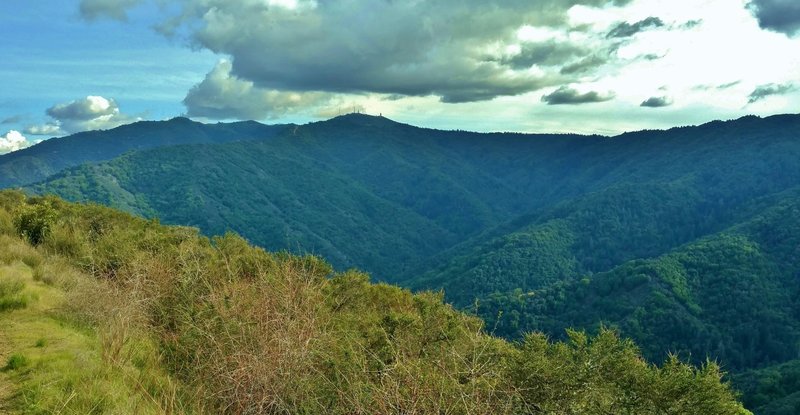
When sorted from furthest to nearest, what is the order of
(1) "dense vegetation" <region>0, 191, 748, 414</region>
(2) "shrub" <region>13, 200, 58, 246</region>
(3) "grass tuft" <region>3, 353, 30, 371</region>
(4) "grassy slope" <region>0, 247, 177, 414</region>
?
(2) "shrub" <region>13, 200, 58, 246</region> < (3) "grass tuft" <region>3, 353, 30, 371</region> < (1) "dense vegetation" <region>0, 191, 748, 414</region> < (4) "grassy slope" <region>0, 247, 177, 414</region>

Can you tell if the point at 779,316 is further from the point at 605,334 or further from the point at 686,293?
the point at 605,334

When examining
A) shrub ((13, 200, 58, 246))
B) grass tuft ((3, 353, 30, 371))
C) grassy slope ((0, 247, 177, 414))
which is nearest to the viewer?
grassy slope ((0, 247, 177, 414))

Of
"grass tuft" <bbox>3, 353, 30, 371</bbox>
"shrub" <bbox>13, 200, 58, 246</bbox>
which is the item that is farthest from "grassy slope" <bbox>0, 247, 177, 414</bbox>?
"shrub" <bbox>13, 200, 58, 246</bbox>

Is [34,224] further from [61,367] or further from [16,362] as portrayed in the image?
[61,367]

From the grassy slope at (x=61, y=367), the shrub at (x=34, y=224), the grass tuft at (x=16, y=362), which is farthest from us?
the shrub at (x=34, y=224)

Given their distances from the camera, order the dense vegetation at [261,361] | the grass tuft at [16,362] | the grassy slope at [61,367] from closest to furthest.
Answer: the grassy slope at [61,367] < the dense vegetation at [261,361] < the grass tuft at [16,362]

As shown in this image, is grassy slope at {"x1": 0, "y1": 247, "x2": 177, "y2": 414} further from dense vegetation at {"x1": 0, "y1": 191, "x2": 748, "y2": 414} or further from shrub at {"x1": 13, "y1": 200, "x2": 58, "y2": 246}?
shrub at {"x1": 13, "y1": 200, "x2": 58, "y2": 246}

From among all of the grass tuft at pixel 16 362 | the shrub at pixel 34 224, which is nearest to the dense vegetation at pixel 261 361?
the grass tuft at pixel 16 362

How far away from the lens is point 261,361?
6762 mm

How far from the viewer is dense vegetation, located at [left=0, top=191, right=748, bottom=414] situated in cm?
597

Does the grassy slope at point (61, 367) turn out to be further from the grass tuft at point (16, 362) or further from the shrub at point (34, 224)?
the shrub at point (34, 224)

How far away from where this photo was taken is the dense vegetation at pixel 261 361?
5.97 m

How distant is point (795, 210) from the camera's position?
184125 mm

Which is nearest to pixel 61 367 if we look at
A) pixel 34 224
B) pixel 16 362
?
pixel 16 362
